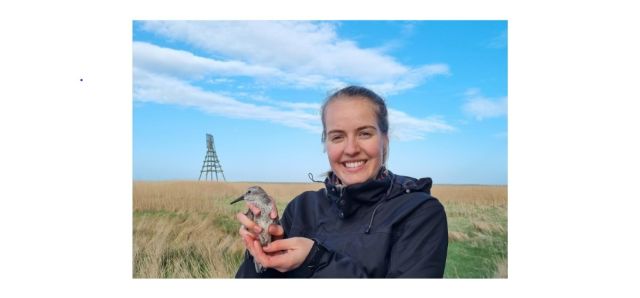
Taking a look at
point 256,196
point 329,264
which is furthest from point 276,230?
point 329,264

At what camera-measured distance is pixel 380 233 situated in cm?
426

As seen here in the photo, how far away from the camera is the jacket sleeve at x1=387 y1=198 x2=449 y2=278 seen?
4184mm

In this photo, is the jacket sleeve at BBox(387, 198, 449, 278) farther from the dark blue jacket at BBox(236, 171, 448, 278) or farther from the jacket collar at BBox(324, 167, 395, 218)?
the jacket collar at BBox(324, 167, 395, 218)

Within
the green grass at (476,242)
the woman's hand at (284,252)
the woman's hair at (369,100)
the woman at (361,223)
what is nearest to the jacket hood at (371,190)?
the woman at (361,223)

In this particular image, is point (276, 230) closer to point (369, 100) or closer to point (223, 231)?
point (223, 231)

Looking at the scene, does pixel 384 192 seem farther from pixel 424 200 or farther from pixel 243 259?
pixel 243 259

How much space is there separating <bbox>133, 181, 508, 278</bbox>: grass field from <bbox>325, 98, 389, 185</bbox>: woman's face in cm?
42

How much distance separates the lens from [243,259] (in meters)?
4.93

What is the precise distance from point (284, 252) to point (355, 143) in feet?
3.15

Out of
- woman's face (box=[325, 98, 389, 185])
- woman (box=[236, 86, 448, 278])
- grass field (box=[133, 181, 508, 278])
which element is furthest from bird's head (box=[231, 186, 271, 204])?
woman's face (box=[325, 98, 389, 185])

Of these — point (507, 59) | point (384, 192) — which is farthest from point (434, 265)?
point (507, 59)

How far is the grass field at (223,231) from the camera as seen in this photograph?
194 inches

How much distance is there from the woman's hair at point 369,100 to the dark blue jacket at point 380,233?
0.37 meters

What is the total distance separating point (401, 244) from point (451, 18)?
2.00m
